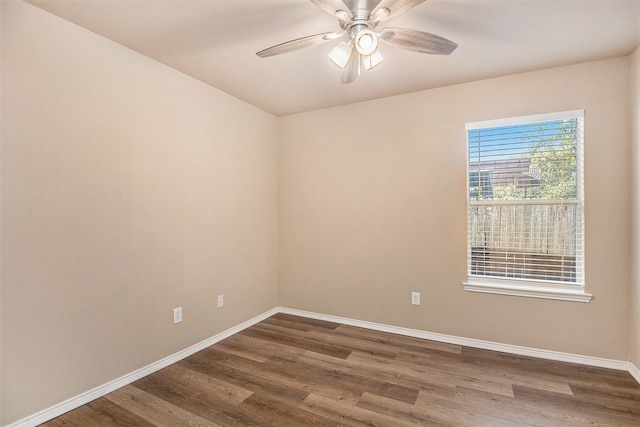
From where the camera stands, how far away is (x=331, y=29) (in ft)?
6.69

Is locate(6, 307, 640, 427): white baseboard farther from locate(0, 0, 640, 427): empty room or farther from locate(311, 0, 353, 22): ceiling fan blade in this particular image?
locate(311, 0, 353, 22): ceiling fan blade

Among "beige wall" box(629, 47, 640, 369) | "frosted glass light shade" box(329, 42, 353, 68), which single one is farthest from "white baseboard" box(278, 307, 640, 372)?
"frosted glass light shade" box(329, 42, 353, 68)

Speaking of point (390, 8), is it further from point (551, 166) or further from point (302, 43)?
point (551, 166)

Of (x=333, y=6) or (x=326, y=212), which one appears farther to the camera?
(x=326, y=212)

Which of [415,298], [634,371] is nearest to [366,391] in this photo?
[415,298]

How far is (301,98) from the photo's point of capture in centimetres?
327

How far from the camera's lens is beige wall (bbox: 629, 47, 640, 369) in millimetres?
2266

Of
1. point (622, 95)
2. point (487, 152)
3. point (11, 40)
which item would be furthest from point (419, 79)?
point (11, 40)

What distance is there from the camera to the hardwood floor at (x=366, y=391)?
1887mm

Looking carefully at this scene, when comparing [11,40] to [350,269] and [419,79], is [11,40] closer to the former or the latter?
[419,79]

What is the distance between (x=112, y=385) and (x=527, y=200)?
3612mm

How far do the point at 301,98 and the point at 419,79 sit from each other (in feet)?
3.94

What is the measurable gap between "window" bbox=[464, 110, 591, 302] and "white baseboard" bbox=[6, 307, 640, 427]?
50 centimetres

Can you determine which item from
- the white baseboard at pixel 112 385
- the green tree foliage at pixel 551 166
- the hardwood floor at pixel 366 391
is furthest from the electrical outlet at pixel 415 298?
the white baseboard at pixel 112 385
